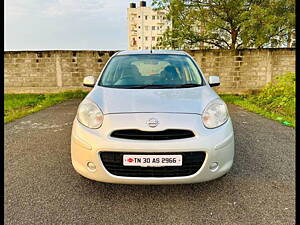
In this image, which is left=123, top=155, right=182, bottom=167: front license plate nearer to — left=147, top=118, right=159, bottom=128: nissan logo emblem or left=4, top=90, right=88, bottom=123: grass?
left=147, top=118, right=159, bottom=128: nissan logo emblem

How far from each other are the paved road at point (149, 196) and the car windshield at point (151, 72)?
1152 millimetres

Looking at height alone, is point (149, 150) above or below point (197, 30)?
below

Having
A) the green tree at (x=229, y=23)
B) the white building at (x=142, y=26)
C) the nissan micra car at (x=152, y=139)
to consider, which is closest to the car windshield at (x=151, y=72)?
the nissan micra car at (x=152, y=139)

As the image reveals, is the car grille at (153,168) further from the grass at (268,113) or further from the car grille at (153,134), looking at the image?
the grass at (268,113)

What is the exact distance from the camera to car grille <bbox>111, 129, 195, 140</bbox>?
1.97m

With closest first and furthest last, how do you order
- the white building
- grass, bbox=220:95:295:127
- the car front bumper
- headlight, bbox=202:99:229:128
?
the car front bumper → headlight, bbox=202:99:229:128 → grass, bbox=220:95:295:127 → the white building

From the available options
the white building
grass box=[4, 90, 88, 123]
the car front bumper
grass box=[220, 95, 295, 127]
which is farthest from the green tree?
the white building

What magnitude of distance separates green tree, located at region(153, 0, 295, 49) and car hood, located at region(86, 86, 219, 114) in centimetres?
757

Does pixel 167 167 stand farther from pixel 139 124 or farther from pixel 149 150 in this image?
pixel 139 124

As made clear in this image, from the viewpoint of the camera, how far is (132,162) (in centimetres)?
194

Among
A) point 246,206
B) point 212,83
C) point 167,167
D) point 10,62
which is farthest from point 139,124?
point 10,62

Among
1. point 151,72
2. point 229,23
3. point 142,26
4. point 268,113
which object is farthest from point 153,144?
point 142,26

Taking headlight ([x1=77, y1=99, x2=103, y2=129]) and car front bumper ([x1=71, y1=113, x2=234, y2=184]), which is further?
headlight ([x1=77, y1=99, x2=103, y2=129])

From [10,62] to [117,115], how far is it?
9.00 meters
